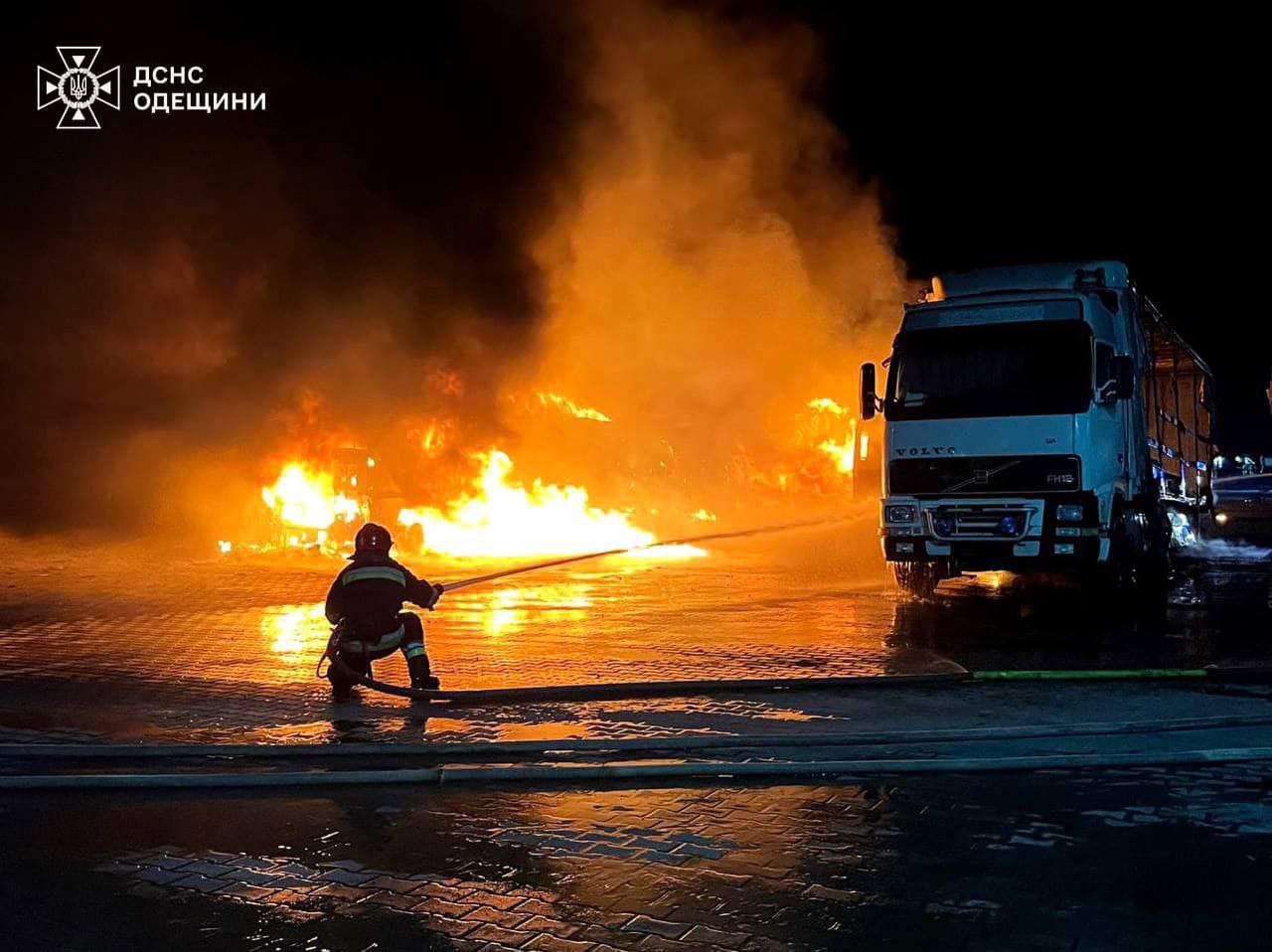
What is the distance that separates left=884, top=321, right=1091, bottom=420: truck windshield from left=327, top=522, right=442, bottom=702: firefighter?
6472mm

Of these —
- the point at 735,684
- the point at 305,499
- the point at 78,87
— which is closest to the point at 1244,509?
the point at 305,499

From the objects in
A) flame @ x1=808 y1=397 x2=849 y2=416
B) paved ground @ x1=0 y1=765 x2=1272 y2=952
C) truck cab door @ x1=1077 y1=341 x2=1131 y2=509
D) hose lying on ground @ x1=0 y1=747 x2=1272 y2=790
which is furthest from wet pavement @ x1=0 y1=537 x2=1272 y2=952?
flame @ x1=808 y1=397 x2=849 y2=416

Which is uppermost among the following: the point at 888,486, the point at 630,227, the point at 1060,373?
the point at 630,227

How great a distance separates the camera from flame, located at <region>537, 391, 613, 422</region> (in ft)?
90.9

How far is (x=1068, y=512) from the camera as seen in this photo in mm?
12141

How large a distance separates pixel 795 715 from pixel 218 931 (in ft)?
13.3

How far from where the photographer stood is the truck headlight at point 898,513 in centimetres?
1291

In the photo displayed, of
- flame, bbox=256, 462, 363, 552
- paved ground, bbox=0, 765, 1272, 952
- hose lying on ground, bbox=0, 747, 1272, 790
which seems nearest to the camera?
paved ground, bbox=0, 765, 1272, 952

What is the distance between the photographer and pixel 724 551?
2181 cm

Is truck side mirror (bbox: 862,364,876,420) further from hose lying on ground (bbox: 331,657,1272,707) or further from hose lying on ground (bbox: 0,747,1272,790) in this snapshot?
hose lying on ground (bbox: 0,747,1272,790)

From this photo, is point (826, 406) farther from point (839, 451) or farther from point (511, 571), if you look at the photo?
point (511, 571)

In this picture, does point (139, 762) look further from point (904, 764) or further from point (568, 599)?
point (568, 599)

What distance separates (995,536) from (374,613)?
6.85 m

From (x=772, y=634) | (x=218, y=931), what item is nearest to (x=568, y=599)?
(x=772, y=634)
